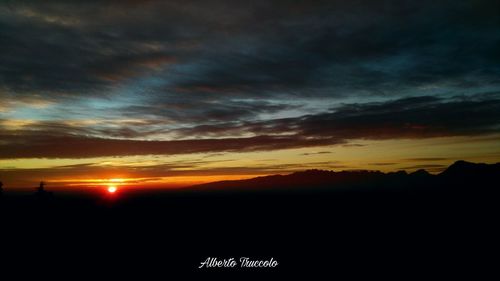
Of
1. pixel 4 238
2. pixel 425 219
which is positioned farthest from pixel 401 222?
pixel 4 238

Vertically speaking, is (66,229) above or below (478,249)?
above

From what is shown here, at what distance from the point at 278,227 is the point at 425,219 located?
30769 millimetres

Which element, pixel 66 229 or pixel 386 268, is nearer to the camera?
pixel 386 268

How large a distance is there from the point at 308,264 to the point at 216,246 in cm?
1249

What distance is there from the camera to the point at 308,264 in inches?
1329

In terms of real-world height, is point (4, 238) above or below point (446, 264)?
above

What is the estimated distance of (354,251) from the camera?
3994 centimetres

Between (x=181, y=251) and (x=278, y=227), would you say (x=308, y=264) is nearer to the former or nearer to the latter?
(x=181, y=251)

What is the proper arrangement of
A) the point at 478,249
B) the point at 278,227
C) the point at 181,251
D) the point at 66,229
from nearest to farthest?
the point at 181,251 → the point at 478,249 → the point at 66,229 → the point at 278,227

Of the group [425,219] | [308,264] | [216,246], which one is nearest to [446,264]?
[308,264]

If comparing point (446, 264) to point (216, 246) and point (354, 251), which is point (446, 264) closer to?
point (354, 251)

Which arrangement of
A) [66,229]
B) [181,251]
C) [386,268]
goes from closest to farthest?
[386,268], [181,251], [66,229]

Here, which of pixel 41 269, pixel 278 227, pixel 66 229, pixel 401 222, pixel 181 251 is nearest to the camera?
pixel 41 269

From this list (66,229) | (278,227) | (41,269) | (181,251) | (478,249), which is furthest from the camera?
(278,227)
